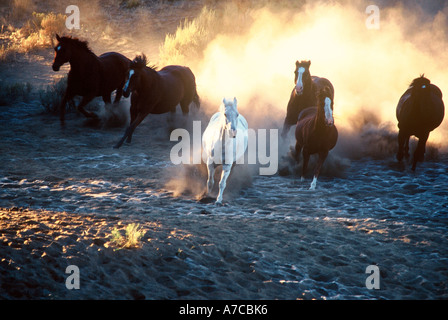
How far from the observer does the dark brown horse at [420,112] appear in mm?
8922

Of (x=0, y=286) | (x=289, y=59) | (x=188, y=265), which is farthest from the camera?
(x=289, y=59)

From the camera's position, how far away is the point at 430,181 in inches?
342

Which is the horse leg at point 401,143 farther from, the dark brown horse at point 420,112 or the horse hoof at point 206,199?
the horse hoof at point 206,199

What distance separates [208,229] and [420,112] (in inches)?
207

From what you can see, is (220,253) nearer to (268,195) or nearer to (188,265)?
(188,265)

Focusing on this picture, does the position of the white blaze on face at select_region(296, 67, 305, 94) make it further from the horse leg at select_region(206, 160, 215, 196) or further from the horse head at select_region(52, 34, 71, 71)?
the horse head at select_region(52, 34, 71, 71)

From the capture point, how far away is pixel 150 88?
1000 cm

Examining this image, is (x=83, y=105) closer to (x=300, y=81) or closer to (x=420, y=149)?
(x=300, y=81)

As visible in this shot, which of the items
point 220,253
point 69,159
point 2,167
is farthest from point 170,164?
point 220,253

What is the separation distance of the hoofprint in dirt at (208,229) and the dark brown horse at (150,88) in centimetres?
107

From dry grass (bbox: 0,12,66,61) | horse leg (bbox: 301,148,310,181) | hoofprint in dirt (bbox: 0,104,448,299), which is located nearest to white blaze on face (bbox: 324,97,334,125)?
horse leg (bbox: 301,148,310,181)

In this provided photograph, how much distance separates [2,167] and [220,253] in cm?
502

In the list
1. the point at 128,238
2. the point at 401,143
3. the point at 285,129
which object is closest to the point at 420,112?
the point at 401,143
